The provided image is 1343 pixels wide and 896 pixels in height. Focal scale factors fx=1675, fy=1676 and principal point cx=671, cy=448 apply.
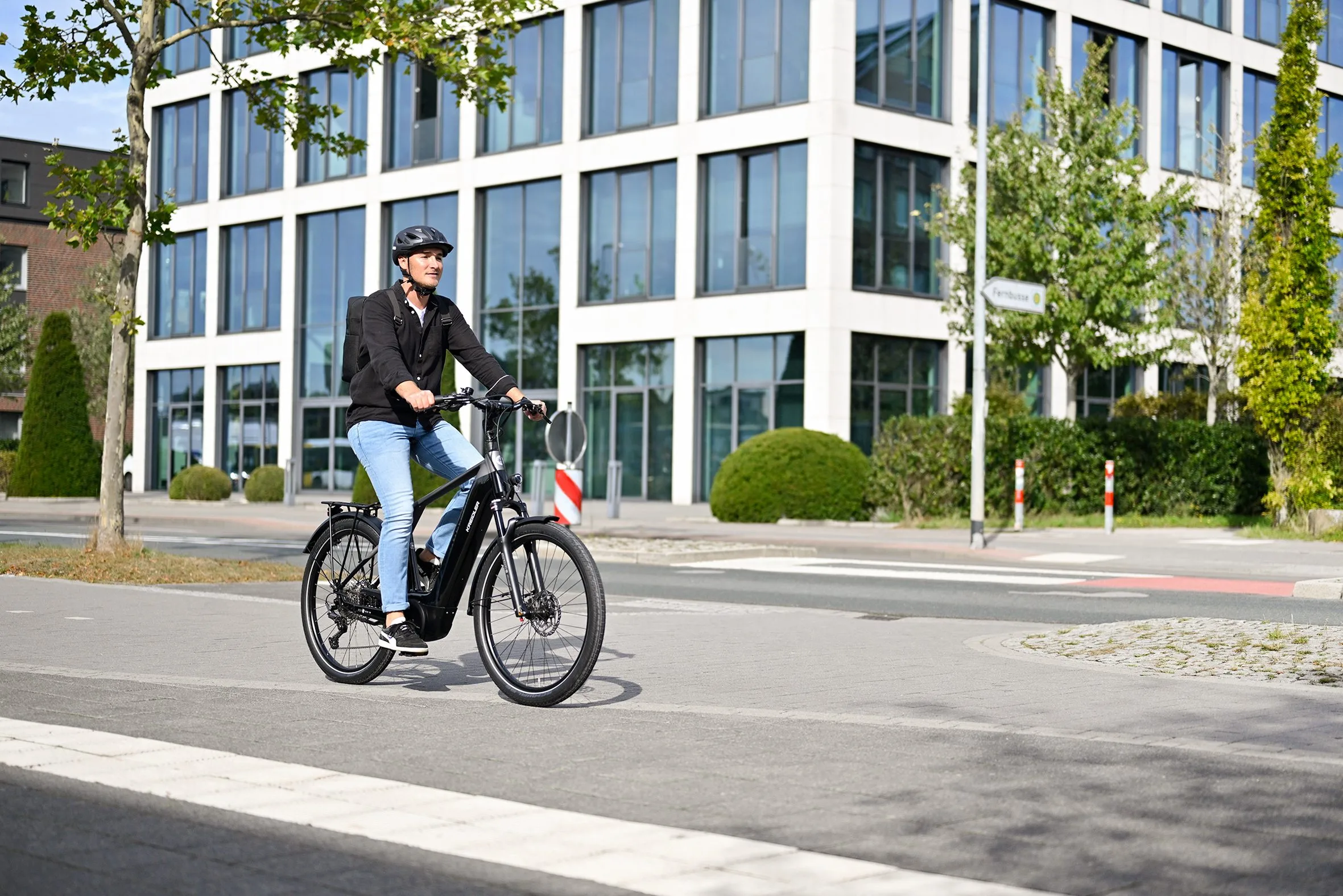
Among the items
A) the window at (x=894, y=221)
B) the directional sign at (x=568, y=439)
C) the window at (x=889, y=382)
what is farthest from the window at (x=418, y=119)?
the directional sign at (x=568, y=439)

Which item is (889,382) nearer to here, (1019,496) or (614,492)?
(614,492)

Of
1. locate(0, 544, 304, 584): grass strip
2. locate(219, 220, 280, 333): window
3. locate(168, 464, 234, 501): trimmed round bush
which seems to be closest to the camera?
locate(0, 544, 304, 584): grass strip

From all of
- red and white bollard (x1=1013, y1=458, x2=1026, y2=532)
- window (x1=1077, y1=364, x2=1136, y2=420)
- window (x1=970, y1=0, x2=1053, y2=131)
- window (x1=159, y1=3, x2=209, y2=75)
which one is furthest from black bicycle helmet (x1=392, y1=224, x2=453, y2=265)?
window (x1=159, y1=3, x2=209, y2=75)

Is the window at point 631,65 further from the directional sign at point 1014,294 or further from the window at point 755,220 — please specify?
the directional sign at point 1014,294

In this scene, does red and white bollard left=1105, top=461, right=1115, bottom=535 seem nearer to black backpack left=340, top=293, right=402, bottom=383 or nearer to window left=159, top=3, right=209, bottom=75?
black backpack left=340, top=293, right=402, bottom=383

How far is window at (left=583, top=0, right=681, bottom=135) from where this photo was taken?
1332 inches

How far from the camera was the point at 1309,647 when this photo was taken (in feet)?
29.6

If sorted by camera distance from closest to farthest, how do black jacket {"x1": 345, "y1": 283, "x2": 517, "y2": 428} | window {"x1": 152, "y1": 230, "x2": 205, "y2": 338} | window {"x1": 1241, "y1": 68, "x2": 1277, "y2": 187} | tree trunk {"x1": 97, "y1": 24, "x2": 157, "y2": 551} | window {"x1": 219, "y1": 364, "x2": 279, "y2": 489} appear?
black jacket {"x1": 345, "y1": 283, "x2": 517, "y2": 428} → tree trunk {"x1": 97, "y1": 24, "x2": 157, "y2": 551} → window {"x1": 1241, "y1": 68, "x2": 1277, "y2": 187} → window {"x1": 219, "y1": 364, "x2": 279, "y2": 489} → window {"x1": 152, "y1": 230, "x2": 205, "y2": 338}

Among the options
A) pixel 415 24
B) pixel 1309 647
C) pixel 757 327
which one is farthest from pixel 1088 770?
pixel 757 327

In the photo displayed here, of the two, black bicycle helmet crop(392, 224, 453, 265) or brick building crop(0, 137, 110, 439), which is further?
brick building crop(0, 137, 110, 439)

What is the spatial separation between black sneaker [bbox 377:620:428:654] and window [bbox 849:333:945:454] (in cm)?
2427

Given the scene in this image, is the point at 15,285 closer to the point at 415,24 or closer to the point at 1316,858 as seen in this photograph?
the point at 415,24

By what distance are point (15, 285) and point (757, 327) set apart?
→ 120 feet

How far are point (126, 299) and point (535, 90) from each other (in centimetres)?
2307
